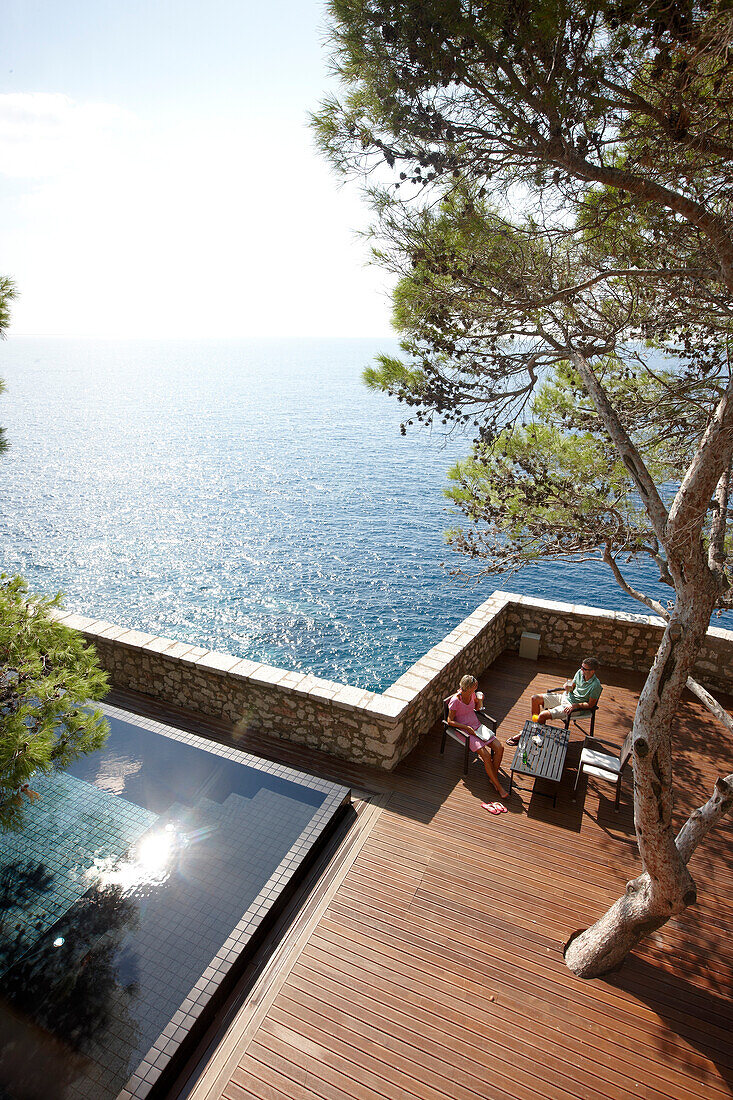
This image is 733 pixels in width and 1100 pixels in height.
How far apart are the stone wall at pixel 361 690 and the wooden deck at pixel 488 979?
0.75m

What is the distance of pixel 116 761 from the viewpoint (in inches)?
214

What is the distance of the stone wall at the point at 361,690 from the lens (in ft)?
19.3

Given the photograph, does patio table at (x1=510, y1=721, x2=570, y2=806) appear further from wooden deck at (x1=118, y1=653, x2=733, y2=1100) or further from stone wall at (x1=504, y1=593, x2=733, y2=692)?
stone wall at (x1=504, y1=593, x2=733, y2=692)

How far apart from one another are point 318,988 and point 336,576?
20.4m

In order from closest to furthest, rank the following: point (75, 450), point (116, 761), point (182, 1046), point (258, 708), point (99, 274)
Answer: point (182, 1046)
point (116, 761)
point (258, 708)
point (75, 450)
point (99, 274)

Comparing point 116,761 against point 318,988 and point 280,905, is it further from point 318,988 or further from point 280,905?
point 318,988

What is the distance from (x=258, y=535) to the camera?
29.4m

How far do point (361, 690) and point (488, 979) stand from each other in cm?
286

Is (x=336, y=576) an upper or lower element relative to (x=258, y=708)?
lower

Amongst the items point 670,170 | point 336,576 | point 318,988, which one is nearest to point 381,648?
point 336,576

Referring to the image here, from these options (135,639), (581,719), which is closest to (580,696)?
(581,719)

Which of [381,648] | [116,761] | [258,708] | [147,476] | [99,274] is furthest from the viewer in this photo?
[99,274]

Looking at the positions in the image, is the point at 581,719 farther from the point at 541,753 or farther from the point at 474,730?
the point at 474,730

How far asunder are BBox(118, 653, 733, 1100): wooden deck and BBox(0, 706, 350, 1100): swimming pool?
17.4 inches
